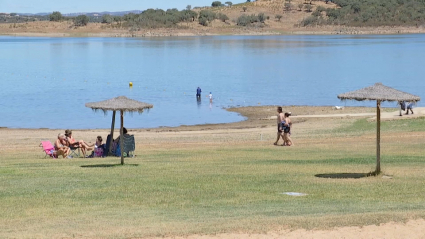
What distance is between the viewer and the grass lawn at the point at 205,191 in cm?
1284

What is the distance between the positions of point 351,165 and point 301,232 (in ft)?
28.1

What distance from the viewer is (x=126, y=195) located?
16.0m

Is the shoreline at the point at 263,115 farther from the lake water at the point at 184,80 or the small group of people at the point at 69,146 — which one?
the small group of people at the point at 69,146

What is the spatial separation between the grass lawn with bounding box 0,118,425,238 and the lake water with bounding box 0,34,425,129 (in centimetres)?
2456

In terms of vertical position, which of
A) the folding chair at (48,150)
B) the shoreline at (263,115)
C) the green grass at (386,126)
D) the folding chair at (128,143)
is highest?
the folding chair at (128,143)

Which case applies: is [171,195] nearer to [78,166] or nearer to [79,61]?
[78,166]

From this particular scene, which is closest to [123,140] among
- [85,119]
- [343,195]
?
[343,195]

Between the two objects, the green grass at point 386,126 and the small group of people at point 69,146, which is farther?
the green grass at point 386,126

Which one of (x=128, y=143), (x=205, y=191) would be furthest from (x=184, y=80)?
(x=205, y=191)

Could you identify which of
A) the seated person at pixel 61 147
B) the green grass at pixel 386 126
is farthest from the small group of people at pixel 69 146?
the green grass at pixel 386 126

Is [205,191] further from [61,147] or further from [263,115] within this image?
[263,115]

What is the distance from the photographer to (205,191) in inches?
641

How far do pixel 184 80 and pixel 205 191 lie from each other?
215ft

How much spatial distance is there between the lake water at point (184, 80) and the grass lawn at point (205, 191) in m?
24.6
